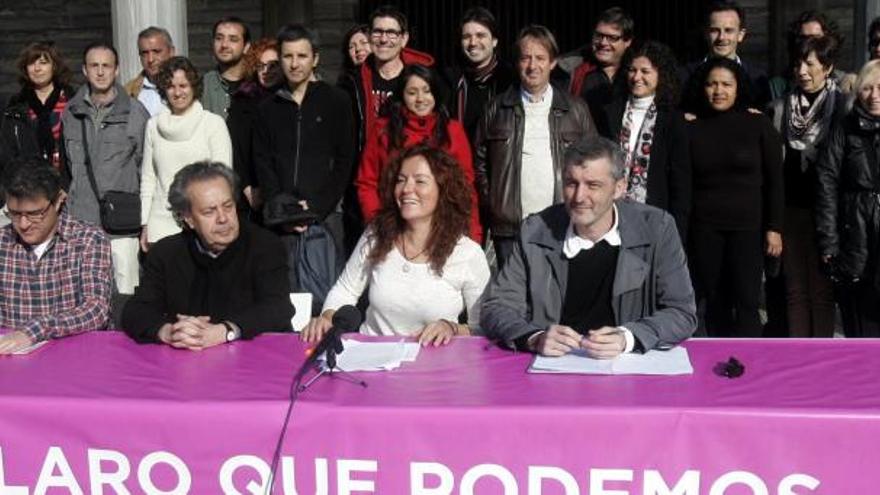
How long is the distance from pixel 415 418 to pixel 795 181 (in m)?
3.33

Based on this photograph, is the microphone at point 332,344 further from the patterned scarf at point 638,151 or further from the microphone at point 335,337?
the patterned scarf at point 638,151

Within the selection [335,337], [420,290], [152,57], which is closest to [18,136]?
[152,57]

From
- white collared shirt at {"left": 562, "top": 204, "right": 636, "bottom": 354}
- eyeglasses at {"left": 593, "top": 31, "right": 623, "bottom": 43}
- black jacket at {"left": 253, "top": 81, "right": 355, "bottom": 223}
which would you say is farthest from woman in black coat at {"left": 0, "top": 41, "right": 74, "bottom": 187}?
white collared shirt at {"left": 562, "top": 204, "right": 636, "bottom": 354}

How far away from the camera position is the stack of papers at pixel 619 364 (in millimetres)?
3107

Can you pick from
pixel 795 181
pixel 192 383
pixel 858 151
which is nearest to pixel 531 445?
pixel 192 383

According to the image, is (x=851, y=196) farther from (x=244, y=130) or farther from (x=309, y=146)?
(x=244, y=130)

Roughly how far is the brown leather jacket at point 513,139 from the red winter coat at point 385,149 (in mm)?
109

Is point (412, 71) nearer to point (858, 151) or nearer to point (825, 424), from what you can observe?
point (858, 151)

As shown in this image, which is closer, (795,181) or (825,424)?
(825,424)

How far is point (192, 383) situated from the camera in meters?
3.12

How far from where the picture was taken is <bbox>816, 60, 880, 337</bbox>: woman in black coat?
16.1 feet

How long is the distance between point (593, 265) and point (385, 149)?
1.92 meters

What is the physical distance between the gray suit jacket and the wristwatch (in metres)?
0.78

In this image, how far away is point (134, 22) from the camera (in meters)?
6.92
